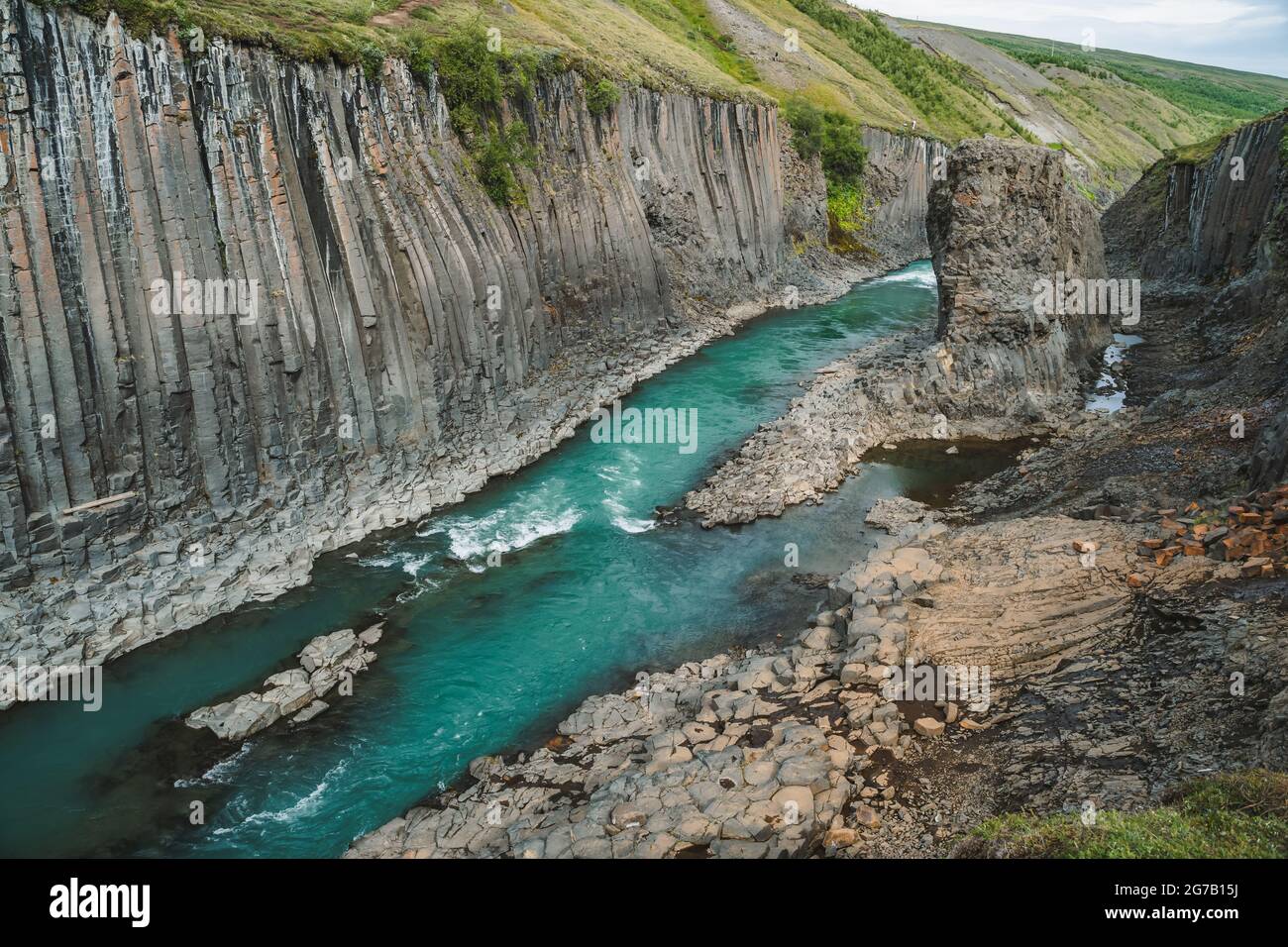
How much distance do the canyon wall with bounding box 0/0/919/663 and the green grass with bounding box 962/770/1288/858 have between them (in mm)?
18558

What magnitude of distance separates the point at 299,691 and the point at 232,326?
10.4 m

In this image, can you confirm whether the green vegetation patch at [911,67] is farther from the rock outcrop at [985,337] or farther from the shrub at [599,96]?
the rock outcrop at [985,337]

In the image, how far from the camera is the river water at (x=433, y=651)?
51.6 feet

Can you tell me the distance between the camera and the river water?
1572 cm

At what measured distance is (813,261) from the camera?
60.2 metres

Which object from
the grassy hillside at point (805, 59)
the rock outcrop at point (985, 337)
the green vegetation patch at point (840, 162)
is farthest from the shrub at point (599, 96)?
the green vegetation patch at point (840, 162)

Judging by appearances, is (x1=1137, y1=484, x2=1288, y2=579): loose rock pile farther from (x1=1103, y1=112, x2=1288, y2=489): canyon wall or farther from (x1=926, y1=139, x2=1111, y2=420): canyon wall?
(x1=926, y1=139, x2=1111, y2=420): canyon wall

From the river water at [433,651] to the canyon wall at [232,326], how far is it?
5.87 ft

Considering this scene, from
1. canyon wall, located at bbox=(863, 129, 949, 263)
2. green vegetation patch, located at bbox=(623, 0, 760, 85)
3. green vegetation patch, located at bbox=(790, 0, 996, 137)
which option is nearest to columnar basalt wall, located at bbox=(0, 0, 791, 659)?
green vegetation patch, located at bbox=(623, 0, 760, 85)

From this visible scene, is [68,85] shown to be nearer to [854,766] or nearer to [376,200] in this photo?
[376,200]

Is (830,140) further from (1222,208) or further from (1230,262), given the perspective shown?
(1230,262)

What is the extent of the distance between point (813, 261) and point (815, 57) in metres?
35.5
